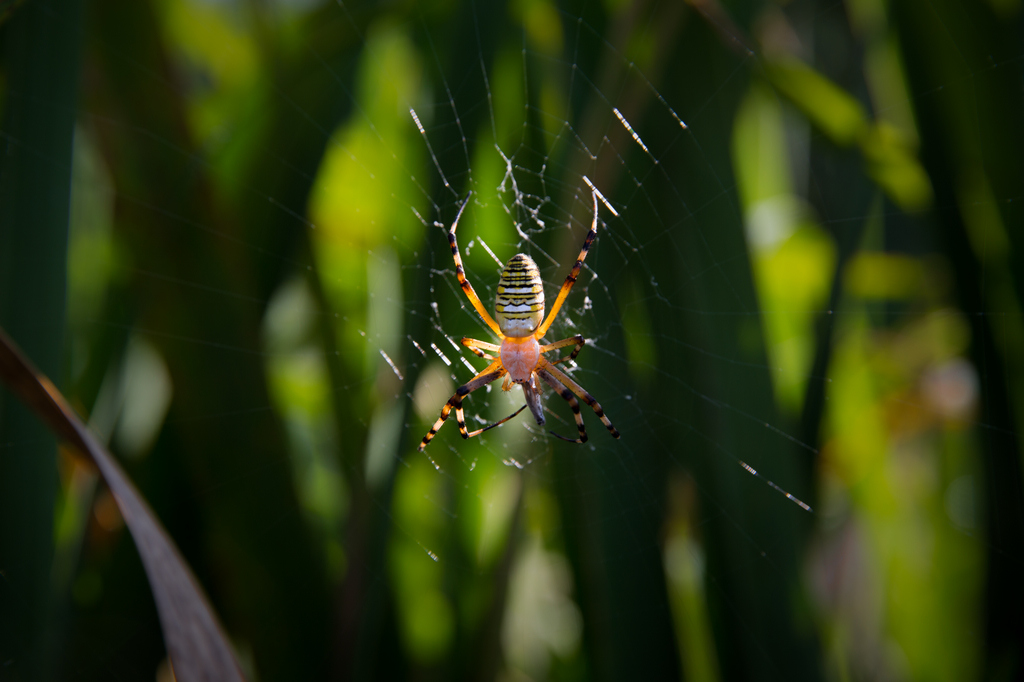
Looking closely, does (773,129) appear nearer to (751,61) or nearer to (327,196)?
Answer: (751,61)

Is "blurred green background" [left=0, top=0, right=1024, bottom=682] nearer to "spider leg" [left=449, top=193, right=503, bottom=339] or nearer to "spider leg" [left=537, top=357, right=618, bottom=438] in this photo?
"spider leg" [left=449, top=193, right=503, bottom=339]

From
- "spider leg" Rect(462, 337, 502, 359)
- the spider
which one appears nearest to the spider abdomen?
the spider

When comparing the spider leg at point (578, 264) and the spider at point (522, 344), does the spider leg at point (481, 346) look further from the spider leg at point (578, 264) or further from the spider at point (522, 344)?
the spider leg at point (578, 264)

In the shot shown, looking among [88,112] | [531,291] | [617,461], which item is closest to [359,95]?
[88,112]

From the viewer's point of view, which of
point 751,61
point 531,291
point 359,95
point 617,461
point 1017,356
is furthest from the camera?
point 531,291

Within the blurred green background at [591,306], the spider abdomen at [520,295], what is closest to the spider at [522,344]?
the spider abdomen at [520,295]

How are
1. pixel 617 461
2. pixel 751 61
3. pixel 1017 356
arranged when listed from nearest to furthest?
1. pixel 1017 356
2. pixel 751 61
3. pixel 617 461

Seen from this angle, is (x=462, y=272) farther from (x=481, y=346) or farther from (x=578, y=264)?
(x=481, y=346)
